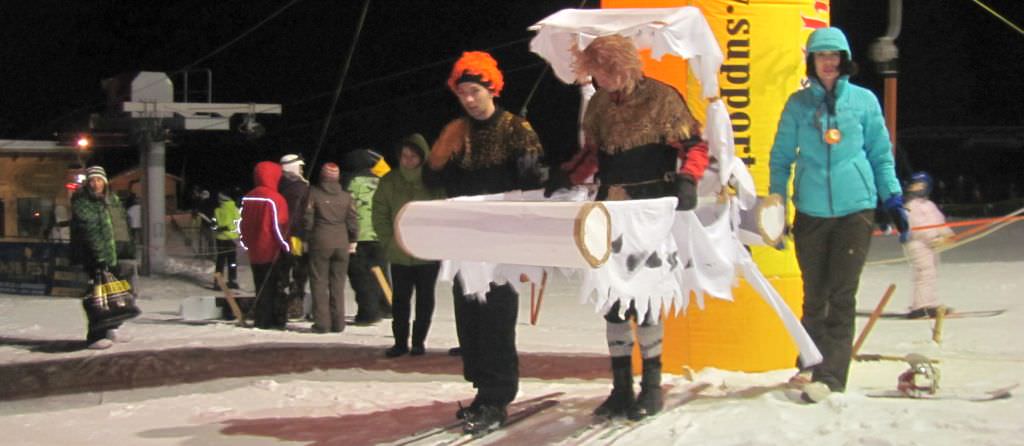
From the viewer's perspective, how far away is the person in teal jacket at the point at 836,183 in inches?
209

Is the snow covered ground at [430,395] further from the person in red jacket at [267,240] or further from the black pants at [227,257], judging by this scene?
the black pants at [227,257]

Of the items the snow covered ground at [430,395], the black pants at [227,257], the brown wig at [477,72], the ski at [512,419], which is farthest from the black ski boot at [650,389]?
the black pants at [227,257]

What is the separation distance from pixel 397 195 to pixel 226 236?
8202mm

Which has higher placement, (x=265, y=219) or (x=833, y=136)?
(x=833, y=136)

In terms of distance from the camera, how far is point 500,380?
206 inches

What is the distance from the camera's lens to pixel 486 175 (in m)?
5.40

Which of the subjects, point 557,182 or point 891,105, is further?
point 891,105

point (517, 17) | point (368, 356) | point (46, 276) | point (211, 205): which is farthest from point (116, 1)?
point (368, 356)

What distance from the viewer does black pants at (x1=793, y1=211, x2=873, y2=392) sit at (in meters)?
5.32

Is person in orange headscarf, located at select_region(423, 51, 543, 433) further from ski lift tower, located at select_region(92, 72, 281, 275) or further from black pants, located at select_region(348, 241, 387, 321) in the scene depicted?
ski lift tower, located at select_region(92, 72, 281, 275)

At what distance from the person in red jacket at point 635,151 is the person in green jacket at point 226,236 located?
10622 millimetres

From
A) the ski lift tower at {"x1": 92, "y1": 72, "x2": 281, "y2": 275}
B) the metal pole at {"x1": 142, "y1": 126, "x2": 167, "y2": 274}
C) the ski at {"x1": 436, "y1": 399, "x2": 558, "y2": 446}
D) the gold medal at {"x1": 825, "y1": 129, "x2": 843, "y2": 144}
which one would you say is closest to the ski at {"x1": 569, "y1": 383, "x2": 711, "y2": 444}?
the ski at {"x1": 436, "y1": 399, "x2": 558, "y2": 446}

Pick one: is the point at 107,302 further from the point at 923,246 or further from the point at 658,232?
the point at 923,246

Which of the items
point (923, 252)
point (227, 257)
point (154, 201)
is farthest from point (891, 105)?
point (154, 201)
